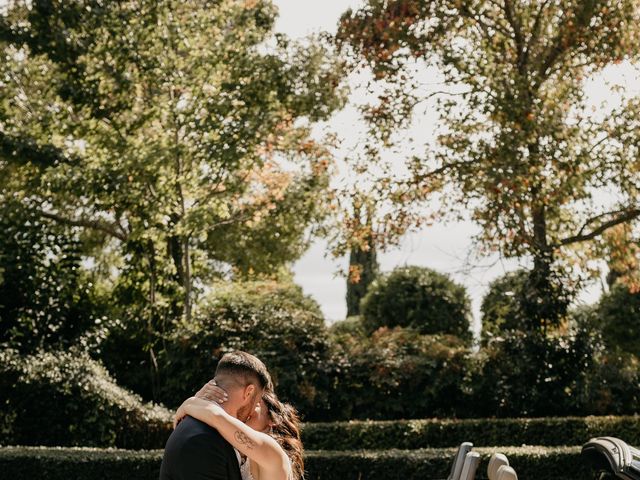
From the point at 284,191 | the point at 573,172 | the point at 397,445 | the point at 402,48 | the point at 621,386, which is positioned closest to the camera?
the point at 397,445

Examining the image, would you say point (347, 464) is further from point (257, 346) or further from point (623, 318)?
point (623, 318)

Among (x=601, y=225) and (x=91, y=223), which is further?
(x=91, y=223)

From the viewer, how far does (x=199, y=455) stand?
3.42m

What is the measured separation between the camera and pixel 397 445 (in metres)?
11.2

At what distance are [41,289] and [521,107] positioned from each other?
7.80m

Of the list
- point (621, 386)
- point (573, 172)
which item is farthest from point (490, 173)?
point (621, 386)

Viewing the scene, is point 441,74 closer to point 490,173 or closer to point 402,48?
point 402,48

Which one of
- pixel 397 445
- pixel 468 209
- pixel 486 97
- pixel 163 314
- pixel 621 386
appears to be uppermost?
pixel 486 97

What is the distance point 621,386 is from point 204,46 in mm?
8587

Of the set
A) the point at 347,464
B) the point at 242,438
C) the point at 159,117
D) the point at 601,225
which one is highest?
the point at 159,117

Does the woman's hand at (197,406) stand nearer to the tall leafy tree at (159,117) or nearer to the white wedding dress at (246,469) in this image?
the white wedding dress at (246,469)

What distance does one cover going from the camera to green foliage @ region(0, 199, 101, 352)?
45.6 ft

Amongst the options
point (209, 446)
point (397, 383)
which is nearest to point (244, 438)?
point (209, 446)

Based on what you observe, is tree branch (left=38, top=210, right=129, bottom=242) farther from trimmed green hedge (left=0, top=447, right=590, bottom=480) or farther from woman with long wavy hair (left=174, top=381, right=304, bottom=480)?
woman with long wavy hair (left=174, top=381, right=304, bottom=480)
